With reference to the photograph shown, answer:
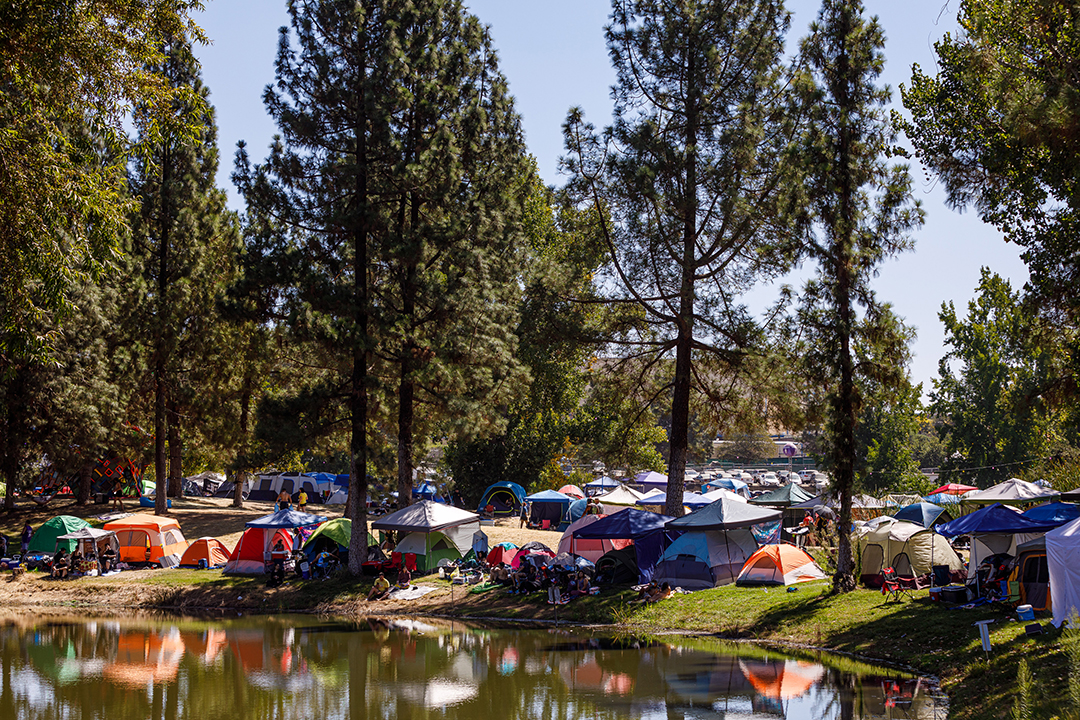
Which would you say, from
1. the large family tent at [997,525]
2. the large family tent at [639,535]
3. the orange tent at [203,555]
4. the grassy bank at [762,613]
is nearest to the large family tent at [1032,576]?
the grassy bank at [762,613]

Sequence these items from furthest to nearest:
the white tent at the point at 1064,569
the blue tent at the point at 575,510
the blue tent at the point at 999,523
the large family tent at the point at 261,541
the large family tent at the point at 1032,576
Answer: the blue tent at the point at 575,510 < the large family tent at the point at 261,541 < the blue tent at the point at 999,523 < the large family tent at the point at 1032,576 < the white tent at the point at 1064,569

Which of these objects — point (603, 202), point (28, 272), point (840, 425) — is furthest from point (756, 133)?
point (28, 272)

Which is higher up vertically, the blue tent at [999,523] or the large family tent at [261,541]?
the blue tent at [999,523]

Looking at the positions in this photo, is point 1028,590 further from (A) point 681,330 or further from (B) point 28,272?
(B) point 28,272

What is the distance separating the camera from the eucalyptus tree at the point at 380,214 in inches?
913

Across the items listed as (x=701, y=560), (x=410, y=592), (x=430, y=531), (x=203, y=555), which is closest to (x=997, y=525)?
(x=701, y=560)

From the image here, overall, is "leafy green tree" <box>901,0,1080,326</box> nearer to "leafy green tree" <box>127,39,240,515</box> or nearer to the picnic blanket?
the picnic blanket

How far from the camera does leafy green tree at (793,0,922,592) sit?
17938mm

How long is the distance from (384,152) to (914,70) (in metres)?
13.4

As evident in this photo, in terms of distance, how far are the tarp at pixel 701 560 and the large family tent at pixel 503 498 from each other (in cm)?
1533

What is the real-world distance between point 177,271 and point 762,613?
75.9 ft

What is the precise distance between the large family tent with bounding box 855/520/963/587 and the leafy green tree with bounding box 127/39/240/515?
862 inches

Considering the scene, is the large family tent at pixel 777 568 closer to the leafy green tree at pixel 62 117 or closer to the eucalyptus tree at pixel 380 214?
the eucalyptus tree at pixel 380 214

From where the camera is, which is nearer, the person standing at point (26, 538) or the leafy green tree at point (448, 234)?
the leafy green tree at point (448, 234)
